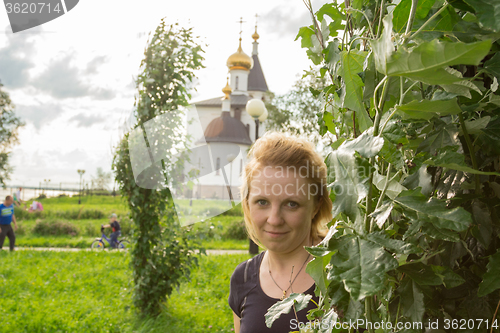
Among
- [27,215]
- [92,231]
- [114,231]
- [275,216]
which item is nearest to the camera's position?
[275,216]

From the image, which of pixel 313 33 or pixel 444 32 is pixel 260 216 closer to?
pixel 313 33

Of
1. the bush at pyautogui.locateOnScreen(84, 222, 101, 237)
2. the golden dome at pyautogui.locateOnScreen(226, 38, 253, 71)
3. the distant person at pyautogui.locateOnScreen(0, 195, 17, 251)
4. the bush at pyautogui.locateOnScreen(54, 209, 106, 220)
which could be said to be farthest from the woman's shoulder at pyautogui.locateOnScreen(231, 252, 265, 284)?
the golden dome at pyautogui.locateOnScreen(226, 38, 253, 71)

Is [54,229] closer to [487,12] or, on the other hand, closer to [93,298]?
[93,298]

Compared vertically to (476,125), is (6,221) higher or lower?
lower

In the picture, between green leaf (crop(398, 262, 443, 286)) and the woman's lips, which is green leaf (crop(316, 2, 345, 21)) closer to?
green leaf (crop(398, 262, 443, 286))

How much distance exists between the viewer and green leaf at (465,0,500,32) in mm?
447

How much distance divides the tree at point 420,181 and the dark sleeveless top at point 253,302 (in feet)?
3.53

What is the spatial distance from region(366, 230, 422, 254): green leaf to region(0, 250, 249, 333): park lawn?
4590mm

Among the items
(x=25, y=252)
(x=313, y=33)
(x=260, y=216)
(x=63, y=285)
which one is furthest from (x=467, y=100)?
(x=25, y=252)

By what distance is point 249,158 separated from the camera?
6.56 ft

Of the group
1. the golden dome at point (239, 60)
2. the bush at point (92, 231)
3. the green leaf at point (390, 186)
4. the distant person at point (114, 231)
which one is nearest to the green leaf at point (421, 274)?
the green leaf at point (390, 186)

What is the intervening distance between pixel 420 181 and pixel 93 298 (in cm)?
669

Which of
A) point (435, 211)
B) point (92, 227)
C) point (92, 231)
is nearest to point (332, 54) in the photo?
point (435, 211)

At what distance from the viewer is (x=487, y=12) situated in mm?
452
